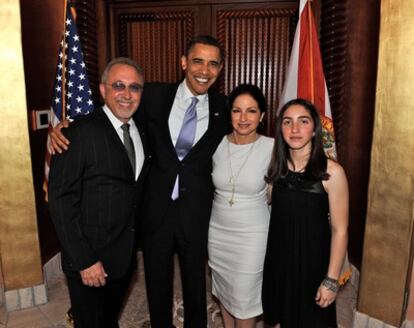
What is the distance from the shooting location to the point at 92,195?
1796 mm

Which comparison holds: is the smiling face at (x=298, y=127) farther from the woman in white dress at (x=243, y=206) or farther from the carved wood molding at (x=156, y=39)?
the carved wood molding at (x=156, y=39)

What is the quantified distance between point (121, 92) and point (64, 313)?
196 cm

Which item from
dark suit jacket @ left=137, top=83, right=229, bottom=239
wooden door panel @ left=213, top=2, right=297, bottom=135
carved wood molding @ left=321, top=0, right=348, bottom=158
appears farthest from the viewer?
wooden door panel @ left=213, top=2, right=297, bottom=135

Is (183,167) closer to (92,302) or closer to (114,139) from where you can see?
(114,139)

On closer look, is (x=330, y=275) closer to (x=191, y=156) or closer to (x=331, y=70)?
(x=191, y=156)

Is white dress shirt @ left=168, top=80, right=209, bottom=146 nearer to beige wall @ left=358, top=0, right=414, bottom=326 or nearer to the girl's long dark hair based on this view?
the girl's long dark hair

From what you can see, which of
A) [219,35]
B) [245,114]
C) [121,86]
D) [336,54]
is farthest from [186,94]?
[219,35]

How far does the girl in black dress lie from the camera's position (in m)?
1.77

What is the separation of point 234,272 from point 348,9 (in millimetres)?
2331

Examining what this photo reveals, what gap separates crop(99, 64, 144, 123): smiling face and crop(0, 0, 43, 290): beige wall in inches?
44.8

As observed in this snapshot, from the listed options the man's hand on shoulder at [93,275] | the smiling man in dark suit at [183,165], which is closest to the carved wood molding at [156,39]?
the smiling man in dark suit at [183,165]

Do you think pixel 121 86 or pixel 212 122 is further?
pixel 212 122

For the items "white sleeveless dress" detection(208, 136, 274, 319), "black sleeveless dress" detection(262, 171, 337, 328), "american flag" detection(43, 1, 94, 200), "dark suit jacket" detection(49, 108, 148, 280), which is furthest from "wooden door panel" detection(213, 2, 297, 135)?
"dark suit jacket" detection(49, 108, 148, 280)

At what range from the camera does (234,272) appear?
7.13 feet
